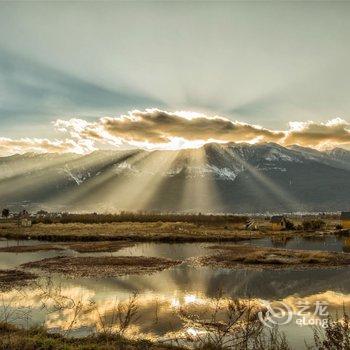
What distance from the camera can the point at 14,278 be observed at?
123ft

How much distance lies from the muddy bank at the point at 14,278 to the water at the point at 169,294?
130 cm

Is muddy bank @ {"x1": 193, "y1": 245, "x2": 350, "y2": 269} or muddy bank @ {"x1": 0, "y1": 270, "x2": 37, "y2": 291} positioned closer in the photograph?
muddy bank @ {"x1": 0, "y1": 270, "x2": 37, "y2": 291}

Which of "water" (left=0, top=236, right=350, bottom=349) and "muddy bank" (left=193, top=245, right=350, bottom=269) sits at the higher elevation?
"muddy bank" (left=193, top=245, right=350, bottom=269)

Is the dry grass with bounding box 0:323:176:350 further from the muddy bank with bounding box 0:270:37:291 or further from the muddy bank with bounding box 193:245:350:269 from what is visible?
the muddy bank with bounding box 193:245:350:269

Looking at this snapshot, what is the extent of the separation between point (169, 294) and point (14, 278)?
47.1 ft

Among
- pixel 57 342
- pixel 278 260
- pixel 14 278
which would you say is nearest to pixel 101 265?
pixel 14 278

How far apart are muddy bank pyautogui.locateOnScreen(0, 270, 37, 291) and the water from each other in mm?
1299

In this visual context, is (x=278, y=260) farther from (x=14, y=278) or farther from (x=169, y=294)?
(x=14, y=278)

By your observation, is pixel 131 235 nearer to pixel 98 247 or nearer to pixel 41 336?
pixel 98 247

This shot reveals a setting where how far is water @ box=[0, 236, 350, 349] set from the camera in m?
23.0

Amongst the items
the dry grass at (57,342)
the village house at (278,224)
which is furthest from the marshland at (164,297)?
the village house at (278,224)

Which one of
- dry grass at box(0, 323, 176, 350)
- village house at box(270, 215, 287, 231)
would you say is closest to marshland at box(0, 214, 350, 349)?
dry grass at box(0, 323, 176, 350)

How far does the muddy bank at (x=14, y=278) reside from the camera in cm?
3431

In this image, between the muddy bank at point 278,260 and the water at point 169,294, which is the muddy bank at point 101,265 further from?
the muddy bank at point 278,260
